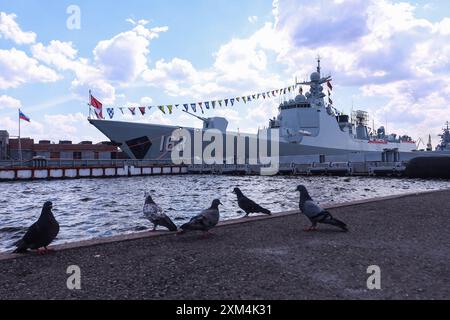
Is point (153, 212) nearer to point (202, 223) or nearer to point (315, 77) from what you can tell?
point (202, 223)

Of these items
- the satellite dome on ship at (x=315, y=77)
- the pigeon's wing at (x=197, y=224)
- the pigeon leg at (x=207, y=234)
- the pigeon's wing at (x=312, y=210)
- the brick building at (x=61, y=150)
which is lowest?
the pigeon leg at (x=207, y=234)

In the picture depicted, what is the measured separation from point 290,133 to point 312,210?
48.9m

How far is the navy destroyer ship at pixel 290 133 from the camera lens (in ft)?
177

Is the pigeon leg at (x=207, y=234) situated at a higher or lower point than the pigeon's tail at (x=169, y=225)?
lower

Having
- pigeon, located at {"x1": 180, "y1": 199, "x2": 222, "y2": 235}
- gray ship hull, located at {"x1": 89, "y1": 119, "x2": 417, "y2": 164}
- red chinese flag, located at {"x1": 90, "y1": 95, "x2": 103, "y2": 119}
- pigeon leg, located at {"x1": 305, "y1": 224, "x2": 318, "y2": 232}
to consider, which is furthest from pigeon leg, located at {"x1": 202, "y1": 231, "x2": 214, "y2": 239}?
gray ship hull, located at {"x1": 89, "y1": 119, "x2": 417, "y2": 164}

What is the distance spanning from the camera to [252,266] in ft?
18.2

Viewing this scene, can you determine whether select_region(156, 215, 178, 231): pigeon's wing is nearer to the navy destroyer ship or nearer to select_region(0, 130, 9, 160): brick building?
the navy destroyer ship

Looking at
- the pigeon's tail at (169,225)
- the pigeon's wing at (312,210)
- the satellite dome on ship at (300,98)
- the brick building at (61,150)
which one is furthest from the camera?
the brick building at (61,150)

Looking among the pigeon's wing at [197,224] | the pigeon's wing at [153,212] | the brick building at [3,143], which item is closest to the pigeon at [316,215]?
the pigeon's wing at [197,224]

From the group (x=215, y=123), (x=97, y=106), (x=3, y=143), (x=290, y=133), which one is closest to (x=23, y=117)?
(x=97, y=106)

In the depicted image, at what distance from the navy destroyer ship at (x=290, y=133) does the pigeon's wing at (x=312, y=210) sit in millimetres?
44259

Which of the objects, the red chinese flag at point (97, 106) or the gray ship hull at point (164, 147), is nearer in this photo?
the red chinese flag at point (97, 106)

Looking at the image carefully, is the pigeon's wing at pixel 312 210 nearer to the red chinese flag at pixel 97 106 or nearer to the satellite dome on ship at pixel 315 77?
the red chinese flag at pixel 97 106

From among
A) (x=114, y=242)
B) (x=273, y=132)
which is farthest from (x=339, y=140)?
(x=114, y=242)
